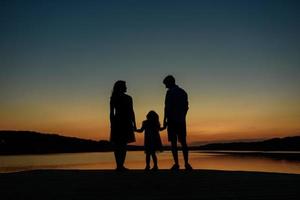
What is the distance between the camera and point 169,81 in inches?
422

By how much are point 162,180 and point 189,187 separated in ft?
3.60

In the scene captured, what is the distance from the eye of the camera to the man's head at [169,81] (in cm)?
1070

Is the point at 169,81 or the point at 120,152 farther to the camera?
the point at 169,81

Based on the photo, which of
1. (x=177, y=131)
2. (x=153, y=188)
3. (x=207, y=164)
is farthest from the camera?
(x=207, y=164)

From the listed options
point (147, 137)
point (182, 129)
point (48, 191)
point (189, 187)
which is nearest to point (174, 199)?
point (189, 187)

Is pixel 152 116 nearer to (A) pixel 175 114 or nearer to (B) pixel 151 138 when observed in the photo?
(B) pixel 151 138

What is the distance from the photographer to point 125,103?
10789 millimetres

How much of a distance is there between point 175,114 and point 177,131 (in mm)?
447

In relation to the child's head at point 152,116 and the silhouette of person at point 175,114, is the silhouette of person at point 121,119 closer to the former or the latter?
the silhouette of person at point 175,114

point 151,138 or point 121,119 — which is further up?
point 121,119

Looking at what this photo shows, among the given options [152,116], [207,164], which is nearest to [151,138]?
[152,116]

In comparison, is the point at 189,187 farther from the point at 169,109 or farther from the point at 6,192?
the point at 169,109

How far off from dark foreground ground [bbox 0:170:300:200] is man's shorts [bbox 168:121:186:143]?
2.27m

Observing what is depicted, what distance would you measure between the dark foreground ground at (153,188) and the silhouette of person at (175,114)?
7.51 feet
